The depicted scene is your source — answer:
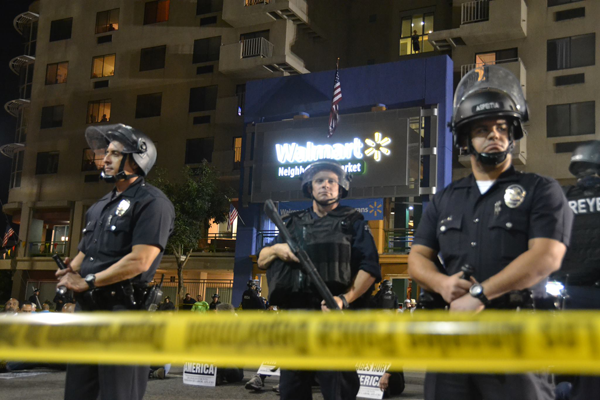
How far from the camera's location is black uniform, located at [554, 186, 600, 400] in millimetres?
4621

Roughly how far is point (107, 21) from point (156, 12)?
3.24m

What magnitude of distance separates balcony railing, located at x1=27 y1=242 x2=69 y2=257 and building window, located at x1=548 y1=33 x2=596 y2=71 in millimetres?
27784

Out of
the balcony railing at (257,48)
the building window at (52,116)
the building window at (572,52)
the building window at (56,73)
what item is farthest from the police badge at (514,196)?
the building window at (56,73)

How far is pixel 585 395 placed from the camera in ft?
13.0

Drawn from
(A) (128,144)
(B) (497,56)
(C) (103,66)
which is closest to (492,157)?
(A) (128,144)

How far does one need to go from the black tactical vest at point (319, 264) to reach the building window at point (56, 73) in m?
37.3

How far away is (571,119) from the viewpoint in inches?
1025

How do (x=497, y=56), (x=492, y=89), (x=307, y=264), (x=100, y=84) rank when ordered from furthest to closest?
(x=100, y=84)
(x=497, y=56)
(x=307, y=264)
(x=492, y=89)

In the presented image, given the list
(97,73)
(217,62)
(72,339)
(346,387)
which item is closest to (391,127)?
(217,62)

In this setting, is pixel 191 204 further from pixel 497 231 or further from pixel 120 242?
pixel 497 231

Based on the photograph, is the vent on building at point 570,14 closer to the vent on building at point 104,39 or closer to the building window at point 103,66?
the building window at point 103,66

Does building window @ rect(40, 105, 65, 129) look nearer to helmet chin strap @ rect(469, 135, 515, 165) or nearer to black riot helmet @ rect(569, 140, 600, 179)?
black riot helmet @ rect(569, 140, 600, 179)

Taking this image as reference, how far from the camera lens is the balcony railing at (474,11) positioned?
92.4ft

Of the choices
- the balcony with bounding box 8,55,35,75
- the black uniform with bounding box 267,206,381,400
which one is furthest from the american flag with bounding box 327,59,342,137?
the balcony with bounding box 8,55,35,75
